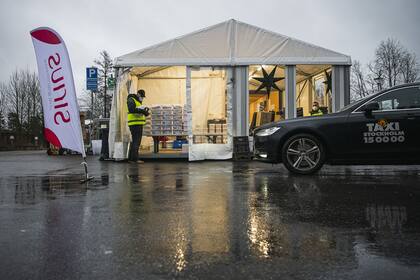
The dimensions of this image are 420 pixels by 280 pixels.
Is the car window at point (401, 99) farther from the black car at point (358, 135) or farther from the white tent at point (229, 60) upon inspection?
the white tent at point (229, 60)

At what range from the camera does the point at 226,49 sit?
13.2 metres

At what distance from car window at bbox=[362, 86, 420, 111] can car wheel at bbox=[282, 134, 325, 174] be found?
1.36m

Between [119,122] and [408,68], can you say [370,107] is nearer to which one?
[119,122]

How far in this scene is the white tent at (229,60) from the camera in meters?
13.1

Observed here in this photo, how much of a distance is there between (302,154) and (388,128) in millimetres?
1571

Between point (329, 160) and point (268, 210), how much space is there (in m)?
3.80

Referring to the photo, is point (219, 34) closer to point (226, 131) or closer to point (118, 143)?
point (226, 131)

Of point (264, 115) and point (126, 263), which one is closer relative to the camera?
point (126, 263)

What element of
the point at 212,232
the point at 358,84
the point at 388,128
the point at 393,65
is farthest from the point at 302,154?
the point at 358,84

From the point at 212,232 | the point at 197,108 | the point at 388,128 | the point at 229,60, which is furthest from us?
the point at 197,108

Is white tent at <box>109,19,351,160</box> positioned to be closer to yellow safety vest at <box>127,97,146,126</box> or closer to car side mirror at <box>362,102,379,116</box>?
yellow safety vest at <box>127,97,146,126</box>

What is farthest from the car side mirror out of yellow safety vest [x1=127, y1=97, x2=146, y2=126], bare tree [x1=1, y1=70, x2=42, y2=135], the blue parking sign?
bare tree [x1=1, y1=70, x2=42, y2=135]

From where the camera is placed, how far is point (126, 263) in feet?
9.42

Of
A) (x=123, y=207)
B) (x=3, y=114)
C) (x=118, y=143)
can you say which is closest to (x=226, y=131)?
(x=118, y=143)
